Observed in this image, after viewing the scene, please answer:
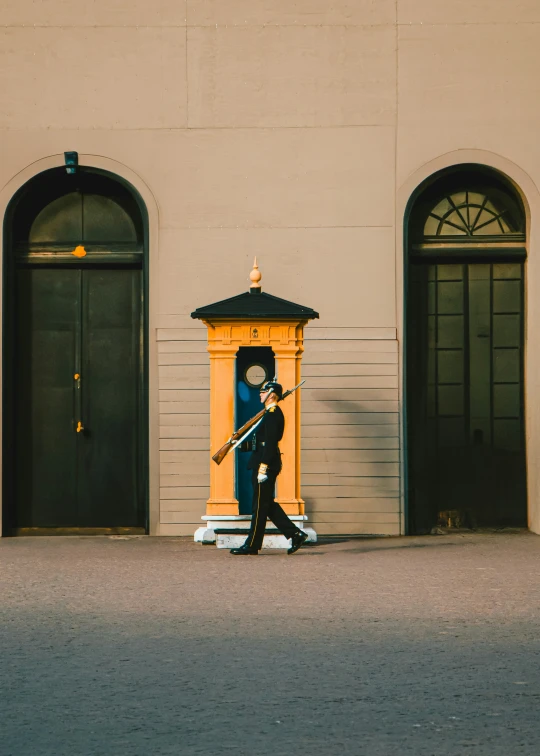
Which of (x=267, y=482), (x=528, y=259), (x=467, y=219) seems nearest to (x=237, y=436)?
(x=267, y=482)

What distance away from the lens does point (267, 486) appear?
42.9ft

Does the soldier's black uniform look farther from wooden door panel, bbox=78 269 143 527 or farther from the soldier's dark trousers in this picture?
wooden door panel, bbox=78 269 143 527

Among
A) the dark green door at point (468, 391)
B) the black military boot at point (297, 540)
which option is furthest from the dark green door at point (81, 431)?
the dark green door at point (468, 391)

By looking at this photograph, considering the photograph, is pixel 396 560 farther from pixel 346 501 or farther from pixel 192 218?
pixel 192 218

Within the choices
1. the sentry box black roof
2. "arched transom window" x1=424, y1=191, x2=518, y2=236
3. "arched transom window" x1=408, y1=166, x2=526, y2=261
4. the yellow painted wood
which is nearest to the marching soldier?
the yellow painted wood

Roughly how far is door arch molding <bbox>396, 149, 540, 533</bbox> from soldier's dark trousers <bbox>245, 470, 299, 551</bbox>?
285 cm

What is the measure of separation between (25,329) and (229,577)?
5.99m

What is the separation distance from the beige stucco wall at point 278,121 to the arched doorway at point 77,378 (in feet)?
1.50

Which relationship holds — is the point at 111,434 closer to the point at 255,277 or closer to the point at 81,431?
the point at 81,431

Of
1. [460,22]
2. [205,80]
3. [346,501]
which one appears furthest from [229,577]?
[460,22]

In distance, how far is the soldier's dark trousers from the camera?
42.8ft

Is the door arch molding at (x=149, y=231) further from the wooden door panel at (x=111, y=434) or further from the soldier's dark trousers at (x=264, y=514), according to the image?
the soldier's dark trousers at (x=264, y=514)

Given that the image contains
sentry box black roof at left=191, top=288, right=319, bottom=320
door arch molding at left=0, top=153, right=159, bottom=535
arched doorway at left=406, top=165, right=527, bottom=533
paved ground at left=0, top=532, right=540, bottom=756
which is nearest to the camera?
paved ground at left=0, top=532, right=540, bottom=756

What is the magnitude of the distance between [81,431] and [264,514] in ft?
12.5
